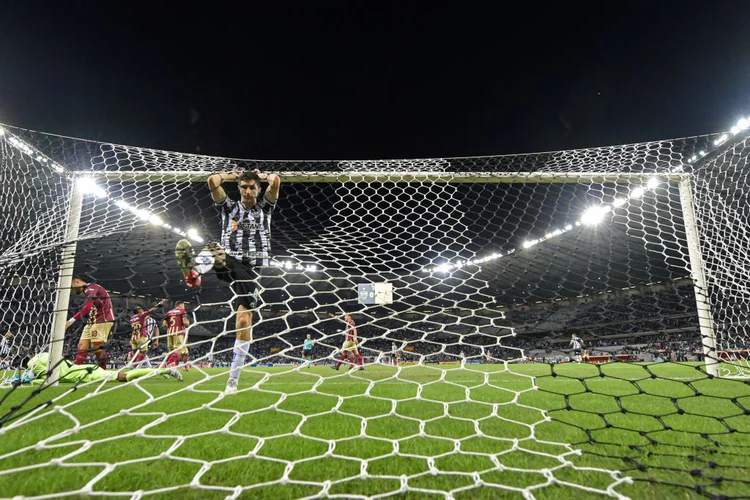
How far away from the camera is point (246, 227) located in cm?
338

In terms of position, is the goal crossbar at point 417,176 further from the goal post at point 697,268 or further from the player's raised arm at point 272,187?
the player's raised arm at point 272,187

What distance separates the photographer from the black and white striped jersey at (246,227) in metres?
3.25

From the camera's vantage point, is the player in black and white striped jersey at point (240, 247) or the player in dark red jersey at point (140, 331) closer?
the player in dark red jersey at point (140, 331)

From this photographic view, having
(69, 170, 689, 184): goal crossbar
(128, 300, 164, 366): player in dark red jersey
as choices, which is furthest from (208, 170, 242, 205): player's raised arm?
(128, 300, 164, 366): player in dark red jersey

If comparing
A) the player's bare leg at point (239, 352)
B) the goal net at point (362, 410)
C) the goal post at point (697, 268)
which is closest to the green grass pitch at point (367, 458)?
the goal net at point (362, 410)

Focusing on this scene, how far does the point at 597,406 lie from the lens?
2320 millimetres

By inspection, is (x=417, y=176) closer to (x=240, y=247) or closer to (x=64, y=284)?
(x=240, y=247)

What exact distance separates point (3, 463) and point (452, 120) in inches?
411

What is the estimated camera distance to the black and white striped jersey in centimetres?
325

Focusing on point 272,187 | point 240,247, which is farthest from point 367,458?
point 272,187

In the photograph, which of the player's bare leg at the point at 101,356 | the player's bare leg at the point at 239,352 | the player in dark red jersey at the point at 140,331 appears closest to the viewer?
the player's bare leg at the point at 101,356

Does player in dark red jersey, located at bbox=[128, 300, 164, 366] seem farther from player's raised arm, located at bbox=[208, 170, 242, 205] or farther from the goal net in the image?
player's raised arm, located at bbox=[208, 170, 242, 205]

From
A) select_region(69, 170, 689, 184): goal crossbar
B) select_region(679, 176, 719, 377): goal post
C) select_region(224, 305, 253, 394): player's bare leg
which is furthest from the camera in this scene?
select_region(69, 170, 689, 184): goal crossbar

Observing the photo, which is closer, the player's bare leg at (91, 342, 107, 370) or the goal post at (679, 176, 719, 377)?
the player's bare leg at (91, 342, 107, 370)
